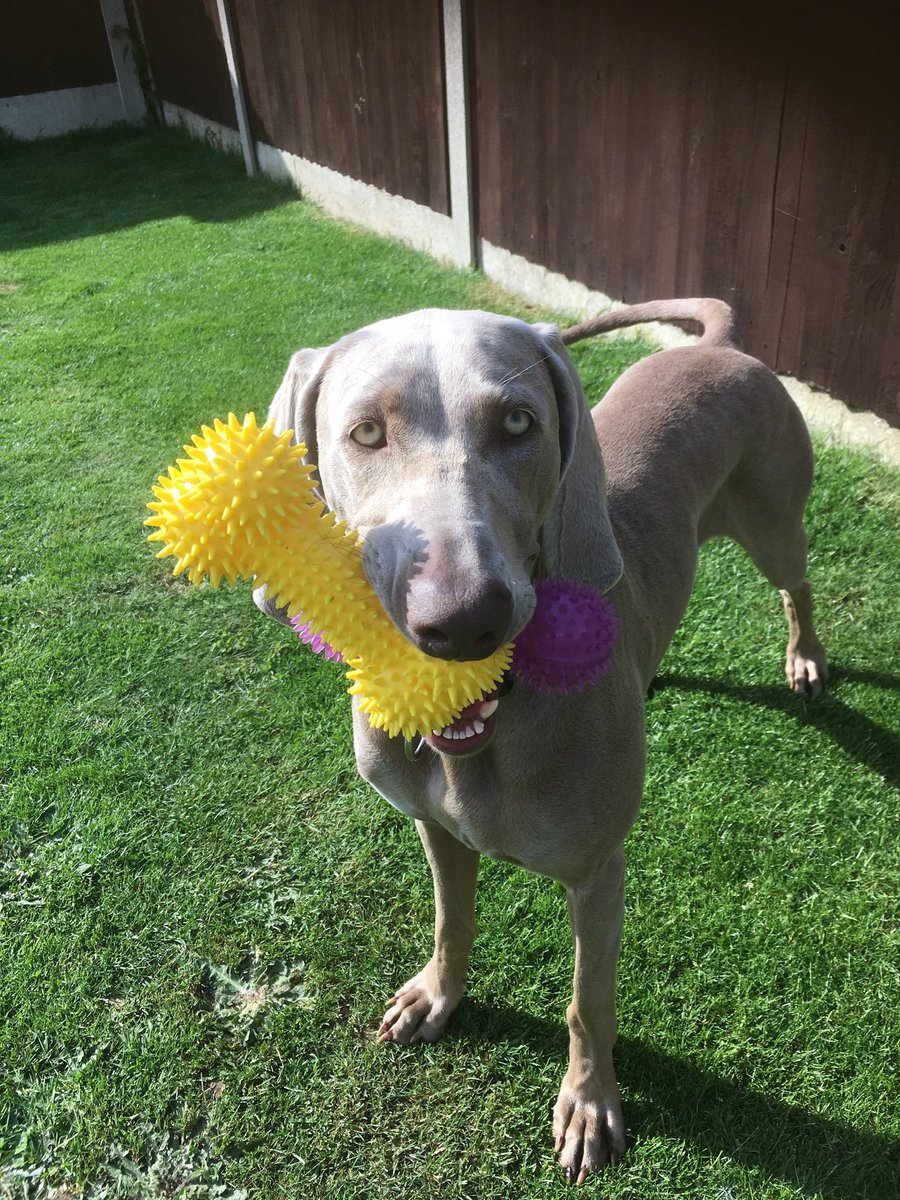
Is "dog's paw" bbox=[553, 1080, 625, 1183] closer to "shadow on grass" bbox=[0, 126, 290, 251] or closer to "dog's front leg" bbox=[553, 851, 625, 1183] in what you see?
"dog's front leg" bbox=[553, 851, 625, 1183]

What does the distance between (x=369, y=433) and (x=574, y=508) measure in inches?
16.7

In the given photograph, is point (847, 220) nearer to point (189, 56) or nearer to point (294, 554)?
point (294, 554)

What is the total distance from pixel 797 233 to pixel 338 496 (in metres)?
3.47

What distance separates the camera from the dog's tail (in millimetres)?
2959

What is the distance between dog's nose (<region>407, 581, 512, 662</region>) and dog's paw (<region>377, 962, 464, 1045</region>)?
4.61ft

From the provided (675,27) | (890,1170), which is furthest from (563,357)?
(675,27)

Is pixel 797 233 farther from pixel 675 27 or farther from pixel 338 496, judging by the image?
pixel 338 496

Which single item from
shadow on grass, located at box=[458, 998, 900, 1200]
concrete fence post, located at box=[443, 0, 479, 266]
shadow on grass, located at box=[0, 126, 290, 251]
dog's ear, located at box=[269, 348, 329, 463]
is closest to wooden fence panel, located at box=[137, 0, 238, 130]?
shadow on grass, located at box=[0, 126, 290, 251]

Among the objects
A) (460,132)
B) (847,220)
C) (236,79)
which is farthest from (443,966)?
(236,79)

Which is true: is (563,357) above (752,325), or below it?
above

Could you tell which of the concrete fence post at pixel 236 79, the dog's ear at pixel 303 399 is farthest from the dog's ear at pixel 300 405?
the concrete fence post at pixel 236 79

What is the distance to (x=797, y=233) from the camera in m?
4.24

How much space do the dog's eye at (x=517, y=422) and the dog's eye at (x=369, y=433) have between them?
0.69 feet

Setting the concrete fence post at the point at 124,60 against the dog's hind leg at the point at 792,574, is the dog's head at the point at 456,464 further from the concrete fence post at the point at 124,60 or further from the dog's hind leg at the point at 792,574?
the concrete fence post at the point at 124,60
